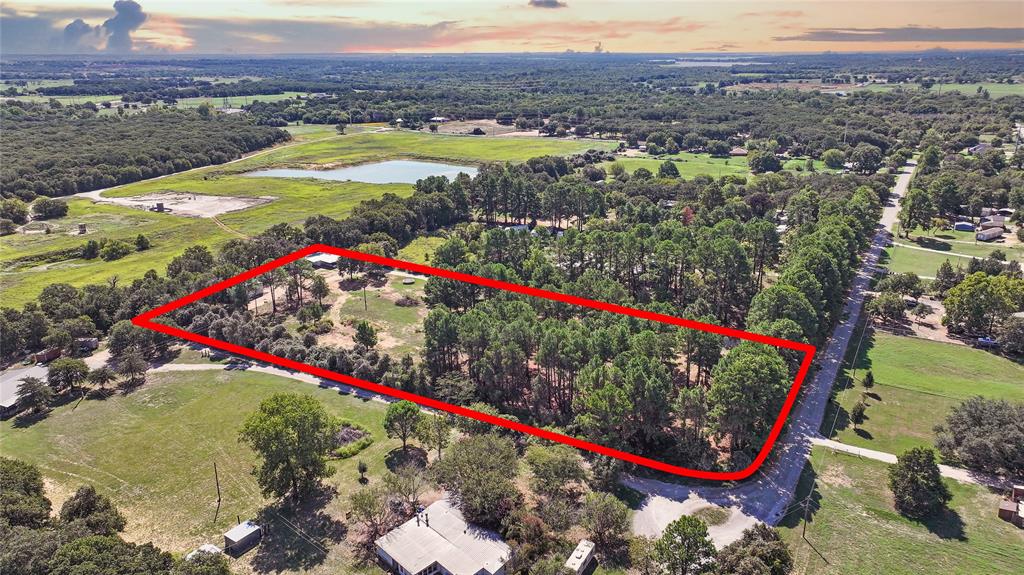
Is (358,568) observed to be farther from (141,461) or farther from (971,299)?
(971,299)

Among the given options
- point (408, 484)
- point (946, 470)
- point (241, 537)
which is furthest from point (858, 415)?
point (241, 537)

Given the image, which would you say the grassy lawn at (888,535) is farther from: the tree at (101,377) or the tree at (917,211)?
the tree at (917,211)

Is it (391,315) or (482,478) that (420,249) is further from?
(482,478)

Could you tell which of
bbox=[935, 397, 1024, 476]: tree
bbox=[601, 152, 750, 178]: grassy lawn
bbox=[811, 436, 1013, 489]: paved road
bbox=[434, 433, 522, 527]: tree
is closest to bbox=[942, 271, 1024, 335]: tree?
bbox=[935, 397, 1024, 476]: tree

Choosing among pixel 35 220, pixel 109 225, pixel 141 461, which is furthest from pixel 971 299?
pixel 35 220

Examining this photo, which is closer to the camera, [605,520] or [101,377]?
[605,520]

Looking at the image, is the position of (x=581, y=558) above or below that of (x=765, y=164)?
below

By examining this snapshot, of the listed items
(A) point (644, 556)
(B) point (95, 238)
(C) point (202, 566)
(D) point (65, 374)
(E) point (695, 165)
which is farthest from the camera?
(E) point (695, 165)
